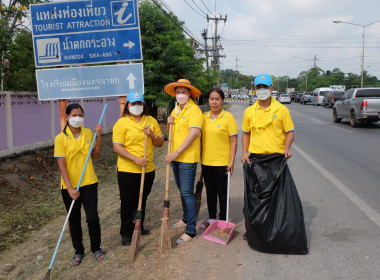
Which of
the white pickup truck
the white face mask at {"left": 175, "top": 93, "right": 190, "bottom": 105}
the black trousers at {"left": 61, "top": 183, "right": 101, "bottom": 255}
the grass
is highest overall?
the white face mask at {"left": 175, "top": 93, "right": 190, "bottom": 105}

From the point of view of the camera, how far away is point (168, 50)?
13.7 m

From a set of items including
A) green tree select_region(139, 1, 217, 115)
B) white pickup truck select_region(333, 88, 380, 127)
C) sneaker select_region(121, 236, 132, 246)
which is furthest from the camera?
white pickup truck select_region(333, 88, 380, 127)

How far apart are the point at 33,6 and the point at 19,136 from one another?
3.96 m

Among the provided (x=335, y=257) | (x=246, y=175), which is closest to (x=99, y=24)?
(x=246, y=175)

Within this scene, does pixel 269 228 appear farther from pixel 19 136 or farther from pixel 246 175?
pixel 19 136

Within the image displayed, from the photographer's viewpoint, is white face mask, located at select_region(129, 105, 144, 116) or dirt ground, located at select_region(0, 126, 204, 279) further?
white face mask, located at select_region(129, 105, 144, 116)

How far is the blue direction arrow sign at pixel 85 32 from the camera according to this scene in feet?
15.5

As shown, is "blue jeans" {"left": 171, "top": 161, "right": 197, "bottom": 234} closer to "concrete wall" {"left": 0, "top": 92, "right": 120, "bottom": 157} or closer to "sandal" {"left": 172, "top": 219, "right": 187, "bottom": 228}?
"sandal" {"left": 172, "top": 219, "right": 187, "bottom": 228}

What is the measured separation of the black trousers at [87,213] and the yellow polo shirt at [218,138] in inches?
49.9

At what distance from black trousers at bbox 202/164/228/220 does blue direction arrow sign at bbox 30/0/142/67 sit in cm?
188

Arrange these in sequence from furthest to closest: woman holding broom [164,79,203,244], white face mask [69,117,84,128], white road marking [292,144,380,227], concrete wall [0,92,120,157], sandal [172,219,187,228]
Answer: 1. concrete wall [0,92,120,157]
2. white road marking [292,144,380,227]
3. sandal [172,219,187,228]
4. woman holding broom [164,79,203,244]
5. white face mask [69,117,84,128]

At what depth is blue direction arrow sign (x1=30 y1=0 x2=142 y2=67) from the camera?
473 cm

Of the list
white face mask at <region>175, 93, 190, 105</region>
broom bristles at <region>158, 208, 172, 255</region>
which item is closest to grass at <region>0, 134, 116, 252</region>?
broom bristles at <region>158, 208, 172, 255</region>

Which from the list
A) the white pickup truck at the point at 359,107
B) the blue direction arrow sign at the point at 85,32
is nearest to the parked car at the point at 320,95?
the white pickup truck at the point at 359,107
